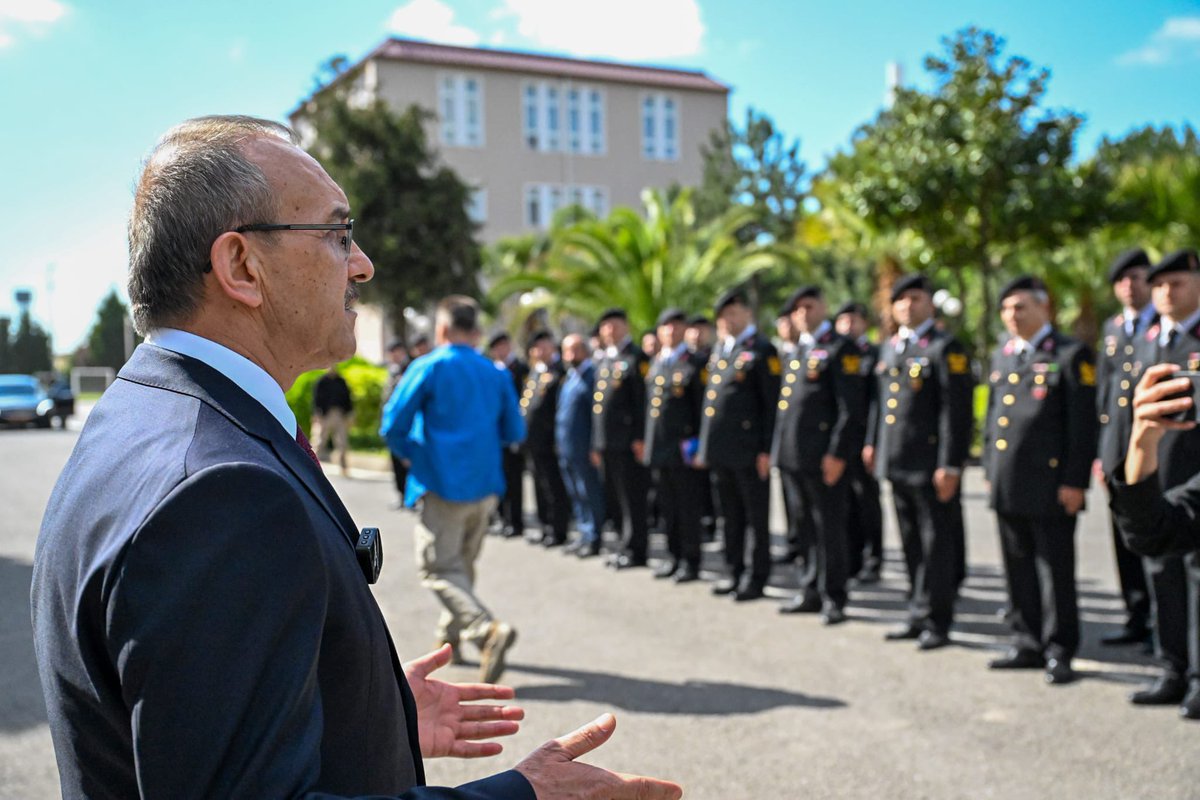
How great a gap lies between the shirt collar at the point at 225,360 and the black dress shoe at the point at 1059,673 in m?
5.16

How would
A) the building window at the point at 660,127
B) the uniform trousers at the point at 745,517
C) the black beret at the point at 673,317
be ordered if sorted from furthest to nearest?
the building window at the point at 660,127 → the black beret at the point at 673,317 → the uniform trousers at the point at 745,517

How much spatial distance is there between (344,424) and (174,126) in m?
15.8

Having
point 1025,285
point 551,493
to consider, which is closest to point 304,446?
point 1025,285

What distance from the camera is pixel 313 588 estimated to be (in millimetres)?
1243

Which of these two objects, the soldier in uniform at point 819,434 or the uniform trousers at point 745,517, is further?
the uniform trousers at point 745,517

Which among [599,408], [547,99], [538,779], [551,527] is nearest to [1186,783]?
[538,779]

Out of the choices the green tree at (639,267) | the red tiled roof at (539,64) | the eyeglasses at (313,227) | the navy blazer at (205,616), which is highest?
the red tiled roof at (539,64)

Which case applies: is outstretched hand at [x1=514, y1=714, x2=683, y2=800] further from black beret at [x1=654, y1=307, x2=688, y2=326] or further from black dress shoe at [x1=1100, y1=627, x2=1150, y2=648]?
black beret at [x1=654, y1=307, x2=688, y2=326]

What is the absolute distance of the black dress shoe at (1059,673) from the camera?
18.4 feet

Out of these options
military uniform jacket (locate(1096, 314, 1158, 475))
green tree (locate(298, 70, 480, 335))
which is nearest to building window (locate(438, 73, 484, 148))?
green tree (locate(298, 70, 480, 335))

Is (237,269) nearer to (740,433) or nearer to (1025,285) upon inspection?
(1025,285)

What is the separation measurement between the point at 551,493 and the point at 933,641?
5.39 m

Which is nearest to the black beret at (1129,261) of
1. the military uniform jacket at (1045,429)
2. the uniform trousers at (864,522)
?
the military uniform jacket at (1045,429)

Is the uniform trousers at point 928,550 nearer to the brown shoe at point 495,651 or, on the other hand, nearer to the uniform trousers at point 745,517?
the uniform trousers at point 745,517
